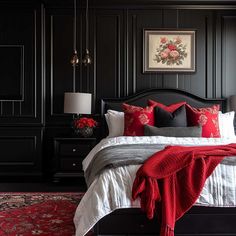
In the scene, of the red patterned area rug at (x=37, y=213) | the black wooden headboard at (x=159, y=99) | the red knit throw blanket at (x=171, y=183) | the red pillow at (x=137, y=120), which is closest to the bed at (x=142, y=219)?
the red knit throw blanket at (x=171, y=183)

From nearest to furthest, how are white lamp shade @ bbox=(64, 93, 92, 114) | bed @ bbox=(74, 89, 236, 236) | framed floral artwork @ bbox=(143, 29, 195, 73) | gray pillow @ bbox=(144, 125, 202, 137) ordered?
bed @ bbox=(74, 89, 236, 236) → gray pillow @ bbox=(144, 125, 202, 137) → white lamp shade @ bbox=(64, 93, 92, 114) → framed floral artwork @ bbox=(143, 29, 195, 73)

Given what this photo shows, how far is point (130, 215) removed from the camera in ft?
8.28

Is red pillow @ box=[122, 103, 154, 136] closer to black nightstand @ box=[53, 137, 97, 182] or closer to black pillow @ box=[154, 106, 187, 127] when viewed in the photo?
black pillow @ box=[154, 106, 187, 127]

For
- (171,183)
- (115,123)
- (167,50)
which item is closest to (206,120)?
(115,123)

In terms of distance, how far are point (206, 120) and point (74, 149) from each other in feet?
5.79

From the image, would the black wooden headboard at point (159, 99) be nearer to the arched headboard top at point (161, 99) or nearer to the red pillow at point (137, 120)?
the arched headboard top at point (161, 99)

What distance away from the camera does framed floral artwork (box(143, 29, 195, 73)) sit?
17.1 feet

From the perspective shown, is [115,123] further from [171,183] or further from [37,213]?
[171,183]

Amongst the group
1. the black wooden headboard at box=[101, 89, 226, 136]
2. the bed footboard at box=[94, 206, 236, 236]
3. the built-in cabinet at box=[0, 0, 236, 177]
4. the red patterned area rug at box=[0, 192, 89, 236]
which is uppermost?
the built-in cabinet at box=[0, 0, 236, 177]

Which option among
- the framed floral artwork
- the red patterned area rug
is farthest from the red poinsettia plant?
the framed floral artwork

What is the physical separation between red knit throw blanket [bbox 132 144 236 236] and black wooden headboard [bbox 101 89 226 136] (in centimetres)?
249

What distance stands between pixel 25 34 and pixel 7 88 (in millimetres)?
801

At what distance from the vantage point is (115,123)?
185 inches

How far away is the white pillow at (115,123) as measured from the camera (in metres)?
4.66
